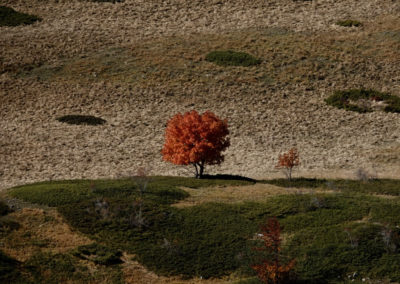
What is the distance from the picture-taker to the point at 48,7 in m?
91.4

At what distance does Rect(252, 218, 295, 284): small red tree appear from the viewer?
2947cm

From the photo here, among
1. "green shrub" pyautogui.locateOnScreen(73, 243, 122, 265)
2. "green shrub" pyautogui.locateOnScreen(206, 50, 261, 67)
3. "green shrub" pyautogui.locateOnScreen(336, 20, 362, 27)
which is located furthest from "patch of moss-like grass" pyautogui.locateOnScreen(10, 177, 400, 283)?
"green shrub" pyautogui.locateOnScreen(336, 20, 362, 27)

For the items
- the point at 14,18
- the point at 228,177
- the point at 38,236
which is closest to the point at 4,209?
the point at 38,236

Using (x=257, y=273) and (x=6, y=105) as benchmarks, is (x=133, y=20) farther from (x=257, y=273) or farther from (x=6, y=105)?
(x=257, y=273)

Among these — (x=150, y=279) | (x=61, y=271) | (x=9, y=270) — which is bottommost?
(x=150, y=279)

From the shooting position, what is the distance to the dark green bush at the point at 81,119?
62.8 meters

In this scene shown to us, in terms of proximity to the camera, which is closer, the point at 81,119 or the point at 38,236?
the point at 38,236

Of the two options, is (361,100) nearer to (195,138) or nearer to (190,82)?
(190,82)

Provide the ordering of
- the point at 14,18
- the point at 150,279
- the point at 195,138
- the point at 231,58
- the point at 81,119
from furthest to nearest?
the point at 14,18
the point at 231,58
the point at 81,119
the point at 195,138
the point at 150,279

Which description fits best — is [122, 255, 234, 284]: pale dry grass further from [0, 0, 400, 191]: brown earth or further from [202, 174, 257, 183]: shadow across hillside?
[0, 0, 400, 191]: brown earth

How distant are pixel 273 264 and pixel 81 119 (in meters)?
37.3

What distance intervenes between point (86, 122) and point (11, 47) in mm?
23292

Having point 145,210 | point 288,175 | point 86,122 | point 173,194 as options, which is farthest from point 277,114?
point 145,210

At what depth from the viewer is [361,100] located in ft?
219
